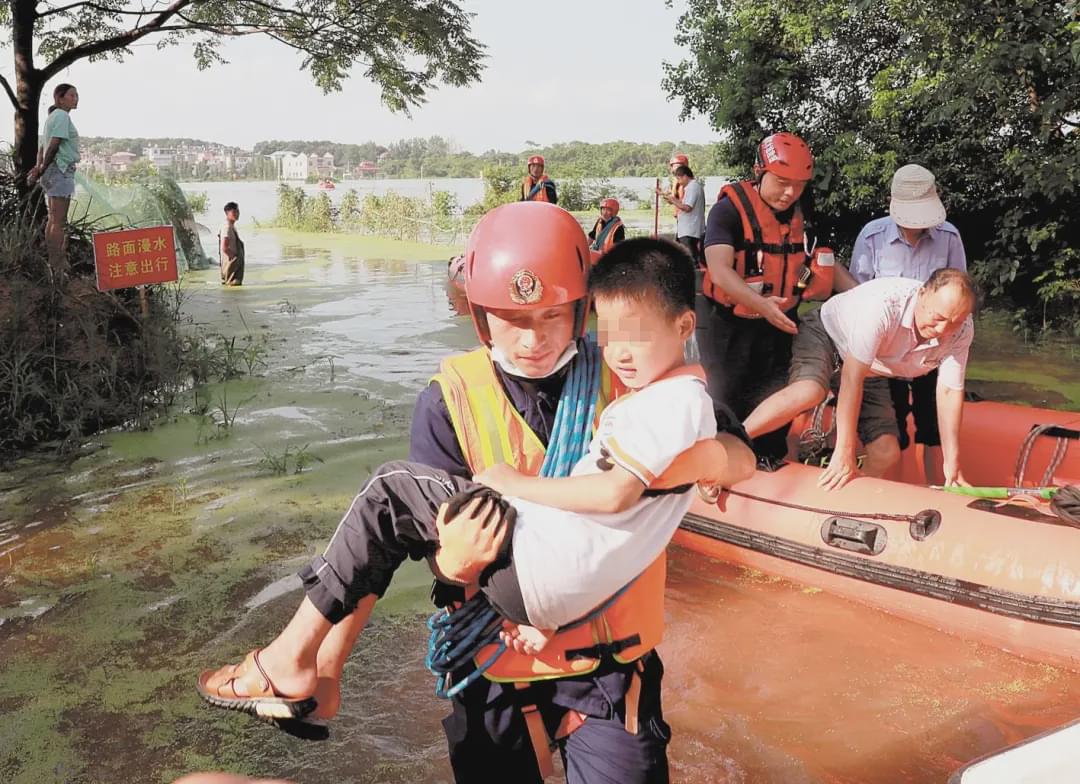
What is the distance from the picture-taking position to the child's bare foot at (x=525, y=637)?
1465mm

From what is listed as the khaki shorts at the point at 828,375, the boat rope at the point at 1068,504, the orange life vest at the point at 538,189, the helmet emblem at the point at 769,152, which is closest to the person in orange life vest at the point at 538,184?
the orange life vest at the point at 538,189

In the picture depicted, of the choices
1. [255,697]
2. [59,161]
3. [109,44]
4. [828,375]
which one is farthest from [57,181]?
[255,697]

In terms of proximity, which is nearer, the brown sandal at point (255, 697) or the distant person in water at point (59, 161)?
the brown sandal at point (255, 697)

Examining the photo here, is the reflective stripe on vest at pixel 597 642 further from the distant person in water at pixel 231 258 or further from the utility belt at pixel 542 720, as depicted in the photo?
the distant person in water at pixel 231 258

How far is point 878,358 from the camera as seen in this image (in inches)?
149

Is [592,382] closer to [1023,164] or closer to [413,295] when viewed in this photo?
[1023,164]

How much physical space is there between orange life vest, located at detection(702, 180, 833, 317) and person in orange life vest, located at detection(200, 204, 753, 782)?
2.77 m

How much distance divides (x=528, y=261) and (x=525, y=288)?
0.14 ft

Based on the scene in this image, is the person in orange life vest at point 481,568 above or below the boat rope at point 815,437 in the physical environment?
above

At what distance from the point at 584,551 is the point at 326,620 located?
46 centimetres

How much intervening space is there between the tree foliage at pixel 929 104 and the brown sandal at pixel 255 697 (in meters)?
5.53

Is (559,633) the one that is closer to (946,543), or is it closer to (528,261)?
(528,261)

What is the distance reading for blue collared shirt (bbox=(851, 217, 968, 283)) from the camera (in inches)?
173

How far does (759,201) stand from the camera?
423 centimetres
